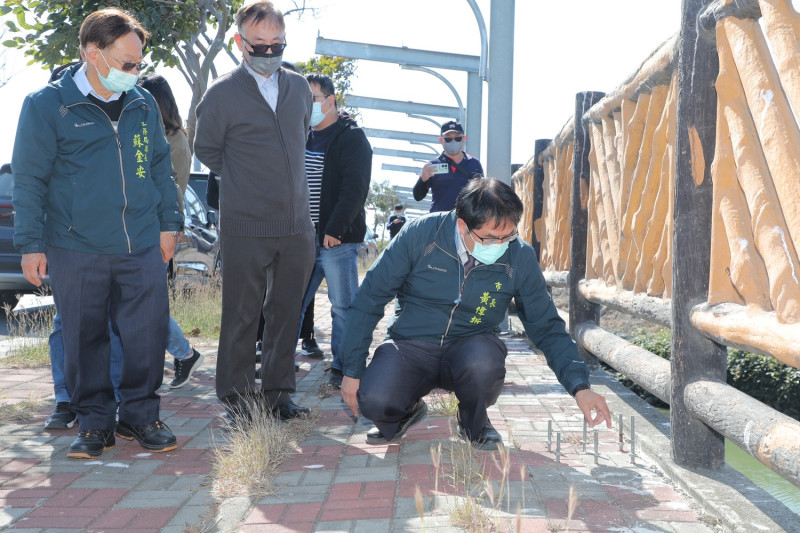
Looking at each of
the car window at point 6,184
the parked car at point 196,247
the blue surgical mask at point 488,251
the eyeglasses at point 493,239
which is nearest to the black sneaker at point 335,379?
the blue surgical mask at point 488,251

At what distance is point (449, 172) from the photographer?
777cm

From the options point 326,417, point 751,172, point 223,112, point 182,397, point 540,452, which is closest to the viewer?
point 751,172

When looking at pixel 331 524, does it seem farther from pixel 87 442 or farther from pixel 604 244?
pixel 604 244

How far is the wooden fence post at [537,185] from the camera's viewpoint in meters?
10.7

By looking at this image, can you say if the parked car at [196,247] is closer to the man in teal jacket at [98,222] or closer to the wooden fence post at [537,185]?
the wooden fence post at [537,185]

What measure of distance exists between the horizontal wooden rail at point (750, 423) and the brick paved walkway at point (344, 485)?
1.09 feet

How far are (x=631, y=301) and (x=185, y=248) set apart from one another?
6.50m

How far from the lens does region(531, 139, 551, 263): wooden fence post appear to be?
422 inches

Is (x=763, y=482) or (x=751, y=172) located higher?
(x=751, y=172)

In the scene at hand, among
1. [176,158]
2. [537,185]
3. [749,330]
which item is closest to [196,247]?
[537,185]

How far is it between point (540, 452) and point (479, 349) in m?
0.56

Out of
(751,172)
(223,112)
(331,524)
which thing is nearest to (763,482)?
(751,172)

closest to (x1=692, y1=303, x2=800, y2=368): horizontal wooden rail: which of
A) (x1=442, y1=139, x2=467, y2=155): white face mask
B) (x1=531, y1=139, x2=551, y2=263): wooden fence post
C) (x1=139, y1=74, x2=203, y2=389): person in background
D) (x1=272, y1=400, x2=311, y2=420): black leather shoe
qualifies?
(x1=272, y1=400, x2=311, y2=420): black leather shoe

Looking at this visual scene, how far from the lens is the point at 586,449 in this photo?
437cm
